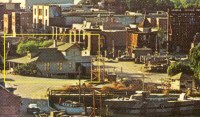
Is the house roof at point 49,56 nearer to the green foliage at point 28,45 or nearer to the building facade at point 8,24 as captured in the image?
the green foliage at point 28,45

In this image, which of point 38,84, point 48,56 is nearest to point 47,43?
point 48,56

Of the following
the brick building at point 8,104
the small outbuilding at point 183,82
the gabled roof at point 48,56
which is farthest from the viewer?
the gabled roof at point 48,56

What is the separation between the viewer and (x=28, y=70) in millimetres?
33250

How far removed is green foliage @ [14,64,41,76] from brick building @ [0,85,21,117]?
17290mm

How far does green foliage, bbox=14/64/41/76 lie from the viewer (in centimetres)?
3328

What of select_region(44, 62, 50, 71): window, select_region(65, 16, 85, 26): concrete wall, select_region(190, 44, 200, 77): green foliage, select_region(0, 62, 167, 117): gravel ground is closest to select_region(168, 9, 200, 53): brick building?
select_region(0, 62, 167, 117): gravel ground

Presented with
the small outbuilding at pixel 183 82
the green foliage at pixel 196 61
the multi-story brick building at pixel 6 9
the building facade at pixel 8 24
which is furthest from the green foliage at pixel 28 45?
the multi-story brick building at pixel 6 9

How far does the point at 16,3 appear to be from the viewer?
63.6 meters

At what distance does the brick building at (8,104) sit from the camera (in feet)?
50.8

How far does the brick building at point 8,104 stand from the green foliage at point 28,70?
1729 cm

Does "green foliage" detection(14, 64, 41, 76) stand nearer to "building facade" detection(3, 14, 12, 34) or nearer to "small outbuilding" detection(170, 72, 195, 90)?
"small outbuilding" detection(170, 72, 195, 90)

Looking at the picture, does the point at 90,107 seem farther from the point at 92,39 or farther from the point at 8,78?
the point at 92,39

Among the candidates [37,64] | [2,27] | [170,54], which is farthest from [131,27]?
[37,64]

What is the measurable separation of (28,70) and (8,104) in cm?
1758
